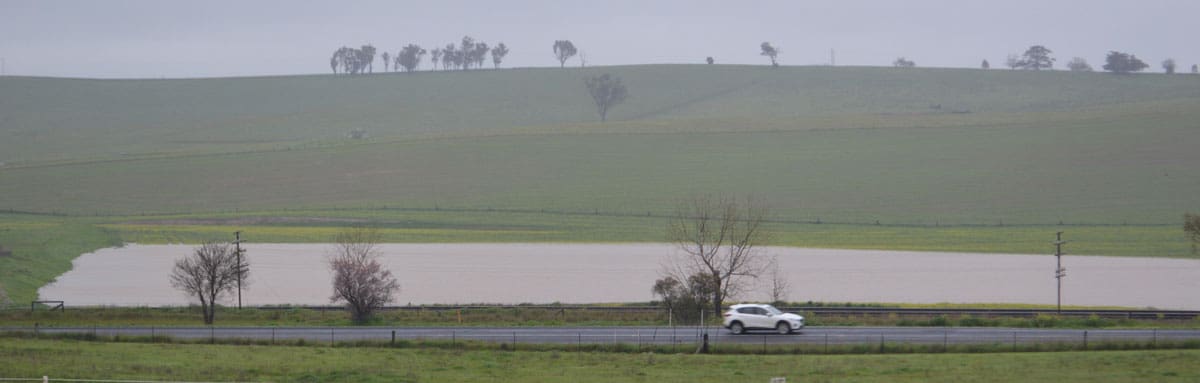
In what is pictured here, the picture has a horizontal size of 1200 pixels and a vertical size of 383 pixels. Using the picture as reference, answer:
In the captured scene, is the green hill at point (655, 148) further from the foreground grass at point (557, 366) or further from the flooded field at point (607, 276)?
the foreground grass at point (557, 366)

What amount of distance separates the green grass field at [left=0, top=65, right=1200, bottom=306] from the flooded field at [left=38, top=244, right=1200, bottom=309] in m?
4.07

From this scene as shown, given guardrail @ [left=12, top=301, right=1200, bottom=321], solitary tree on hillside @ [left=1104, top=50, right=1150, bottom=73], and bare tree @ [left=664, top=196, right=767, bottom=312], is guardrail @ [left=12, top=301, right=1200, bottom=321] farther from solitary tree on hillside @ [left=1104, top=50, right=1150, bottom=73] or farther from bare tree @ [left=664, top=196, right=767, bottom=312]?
solitary tree on hillside @ [left=1104, top=50, right=1150, bottom=73]

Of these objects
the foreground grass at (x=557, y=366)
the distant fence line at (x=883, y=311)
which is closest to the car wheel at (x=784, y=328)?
the foreground grass at (x=557, y=366)

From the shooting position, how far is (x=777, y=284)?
59.2 m

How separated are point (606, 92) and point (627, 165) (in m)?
50.5

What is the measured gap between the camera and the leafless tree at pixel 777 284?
54706mm

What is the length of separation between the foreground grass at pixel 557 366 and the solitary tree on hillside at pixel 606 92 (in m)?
130

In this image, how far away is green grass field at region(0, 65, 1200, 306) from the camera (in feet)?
278

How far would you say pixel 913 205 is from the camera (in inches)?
3669

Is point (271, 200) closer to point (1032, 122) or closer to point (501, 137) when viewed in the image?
point (501, 137)

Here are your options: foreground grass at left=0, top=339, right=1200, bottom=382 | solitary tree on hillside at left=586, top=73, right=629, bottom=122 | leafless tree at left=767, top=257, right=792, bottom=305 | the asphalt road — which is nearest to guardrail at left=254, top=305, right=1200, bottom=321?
leafless tree at left=767, top=257, right=792, bottom=305

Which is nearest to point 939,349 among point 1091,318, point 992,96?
point 1091,318

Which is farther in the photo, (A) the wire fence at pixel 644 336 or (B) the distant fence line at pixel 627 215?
(B) the distant fence line at pixel 627 215

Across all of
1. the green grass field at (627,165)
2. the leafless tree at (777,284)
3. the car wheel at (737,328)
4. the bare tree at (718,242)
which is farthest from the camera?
the green grass field at (627,165)
